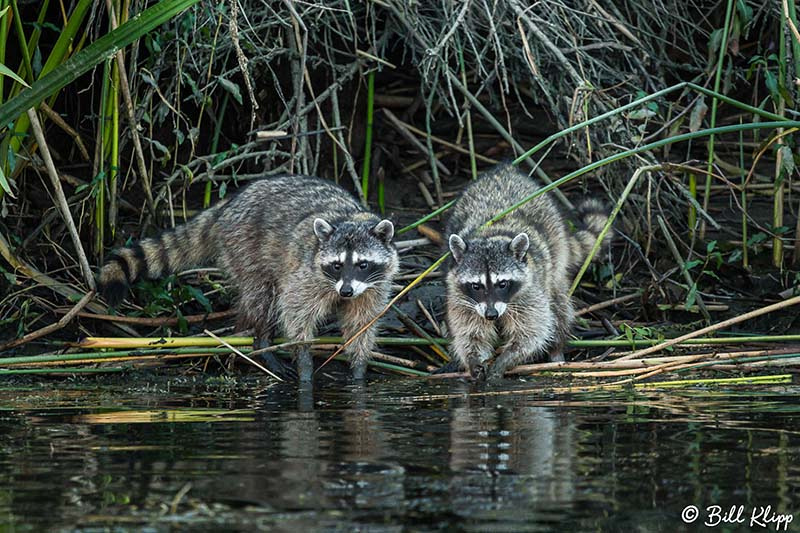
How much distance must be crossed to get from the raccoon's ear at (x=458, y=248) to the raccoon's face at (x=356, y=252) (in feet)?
1.29

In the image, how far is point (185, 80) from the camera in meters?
7.18

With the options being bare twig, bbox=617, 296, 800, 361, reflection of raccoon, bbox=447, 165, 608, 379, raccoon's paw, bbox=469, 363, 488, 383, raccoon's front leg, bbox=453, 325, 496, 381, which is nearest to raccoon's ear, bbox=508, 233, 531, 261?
reflection of raccoon, bbox=447, 165, 608, 379

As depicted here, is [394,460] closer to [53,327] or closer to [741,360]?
[741,360]

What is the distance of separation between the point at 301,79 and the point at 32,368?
2340mm

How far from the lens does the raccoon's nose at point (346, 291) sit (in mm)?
6418

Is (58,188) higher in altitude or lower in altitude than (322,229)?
higher

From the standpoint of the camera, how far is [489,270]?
20.9 feet

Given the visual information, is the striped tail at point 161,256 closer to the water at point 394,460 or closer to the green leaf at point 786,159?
the water at point 394,460

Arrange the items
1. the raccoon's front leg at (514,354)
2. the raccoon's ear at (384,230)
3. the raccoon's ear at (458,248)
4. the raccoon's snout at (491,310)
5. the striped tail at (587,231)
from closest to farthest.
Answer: the raccoon's snout at (491,310) < the raccoon's front leg at (514,354) < the raccoon's ear at (458,248) < the raccoon's ear at (384,230) < the striped tail at (587,231)

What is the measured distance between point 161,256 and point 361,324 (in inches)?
46.2

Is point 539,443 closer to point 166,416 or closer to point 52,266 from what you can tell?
point 166,416

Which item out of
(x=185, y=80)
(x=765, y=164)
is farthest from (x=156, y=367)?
(x=765, y=164)

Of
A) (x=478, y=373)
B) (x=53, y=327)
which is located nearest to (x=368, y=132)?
(x=478, y=373)

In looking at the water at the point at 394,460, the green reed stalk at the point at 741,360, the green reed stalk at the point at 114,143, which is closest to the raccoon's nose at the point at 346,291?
the water at the point at 394,460
